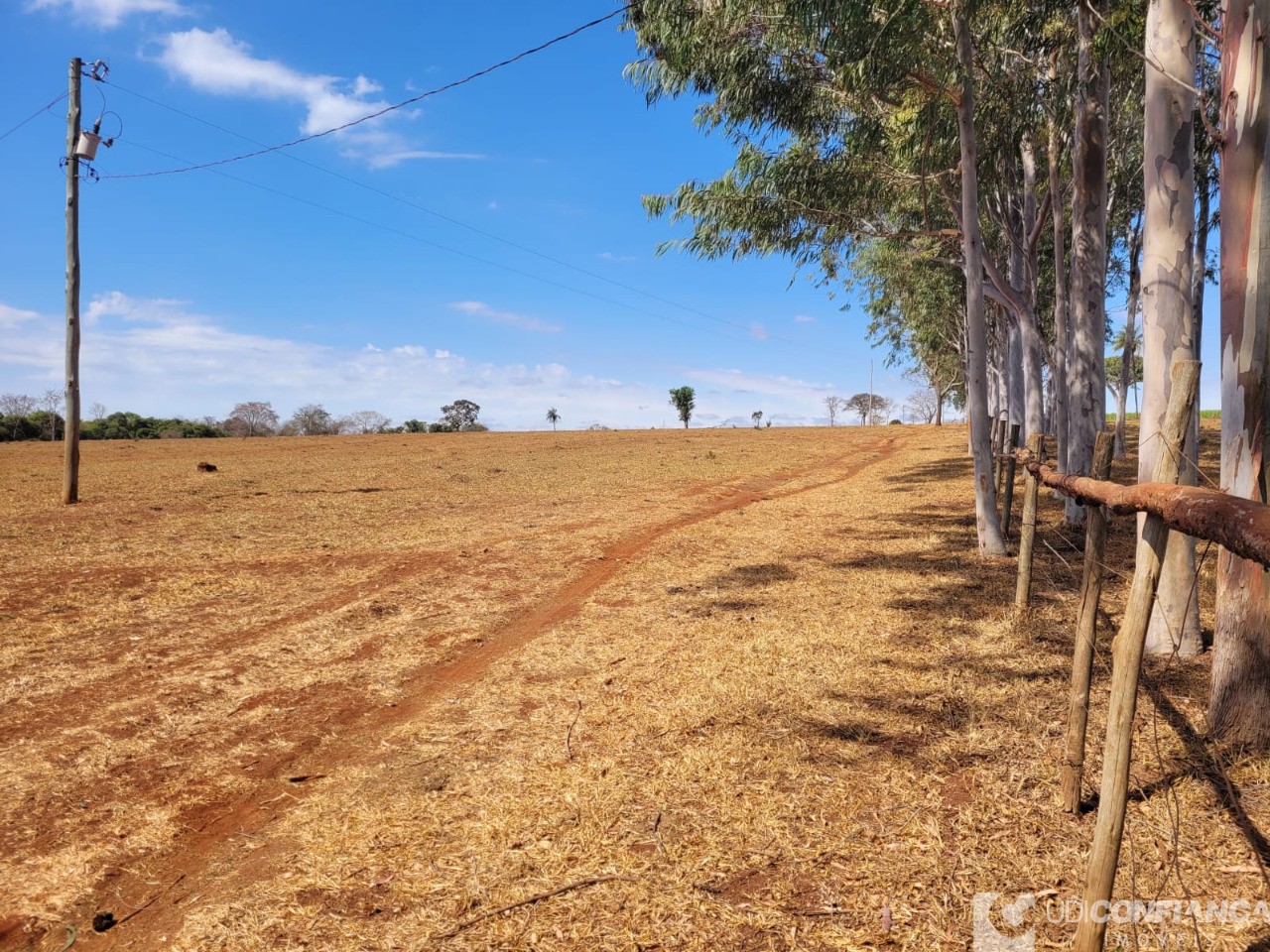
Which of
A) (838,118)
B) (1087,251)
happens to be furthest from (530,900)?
(838,118)

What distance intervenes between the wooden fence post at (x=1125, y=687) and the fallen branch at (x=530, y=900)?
1.88 m

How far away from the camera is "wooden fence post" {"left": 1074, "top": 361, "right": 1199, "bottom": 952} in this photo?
274 cm

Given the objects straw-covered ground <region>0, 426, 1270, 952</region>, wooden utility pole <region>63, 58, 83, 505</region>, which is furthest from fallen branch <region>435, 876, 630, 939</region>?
wooden utility pole <region>63, 58, 83, 505</region>

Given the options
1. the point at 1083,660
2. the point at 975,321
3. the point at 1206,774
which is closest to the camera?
the point at 1083,660

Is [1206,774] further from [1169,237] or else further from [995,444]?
[995,444]

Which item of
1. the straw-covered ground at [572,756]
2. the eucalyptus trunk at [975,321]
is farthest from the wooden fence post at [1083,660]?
the eucalyptus trunk at [975,321]

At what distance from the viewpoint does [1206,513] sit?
246 cm

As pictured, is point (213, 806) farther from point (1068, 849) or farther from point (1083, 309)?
point (1083, 309)

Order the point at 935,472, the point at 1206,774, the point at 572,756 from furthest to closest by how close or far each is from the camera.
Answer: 1. the point at 935,472
2. the point at 572,756
3. the point at 1206,774

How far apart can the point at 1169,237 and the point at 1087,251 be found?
556cm

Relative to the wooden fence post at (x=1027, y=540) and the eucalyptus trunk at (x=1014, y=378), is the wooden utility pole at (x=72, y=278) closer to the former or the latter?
the wooden fence post at (x=1027, y=540)

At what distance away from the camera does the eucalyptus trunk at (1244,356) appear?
174 inches

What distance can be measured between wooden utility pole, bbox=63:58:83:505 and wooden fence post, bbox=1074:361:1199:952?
1831cm

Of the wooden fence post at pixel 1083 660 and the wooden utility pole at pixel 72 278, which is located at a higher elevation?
the wooden utility pole at pixel 72 278
